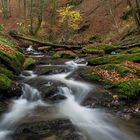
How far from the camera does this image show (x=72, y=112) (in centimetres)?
1138

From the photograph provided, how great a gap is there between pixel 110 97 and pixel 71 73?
13.6 feet

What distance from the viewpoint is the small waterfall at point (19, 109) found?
32.5ft

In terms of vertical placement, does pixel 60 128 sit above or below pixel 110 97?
below

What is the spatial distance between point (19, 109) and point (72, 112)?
1.86 metres

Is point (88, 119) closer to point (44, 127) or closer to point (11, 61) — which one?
point (44, 127)

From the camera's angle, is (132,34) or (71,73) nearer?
(71,73)

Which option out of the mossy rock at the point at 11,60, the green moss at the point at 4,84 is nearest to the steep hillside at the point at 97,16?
the mossy rock at the point at 11,60

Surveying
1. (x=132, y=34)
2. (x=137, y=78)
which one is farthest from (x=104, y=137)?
(x=132, y=34)

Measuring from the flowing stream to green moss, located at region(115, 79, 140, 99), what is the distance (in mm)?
1142

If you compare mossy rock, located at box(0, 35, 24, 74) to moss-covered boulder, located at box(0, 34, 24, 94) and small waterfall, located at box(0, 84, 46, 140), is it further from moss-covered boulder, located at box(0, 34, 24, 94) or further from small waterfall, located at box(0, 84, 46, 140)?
small waterfall, located at box(0, 84, 46, 140)

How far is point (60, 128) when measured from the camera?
9508mm

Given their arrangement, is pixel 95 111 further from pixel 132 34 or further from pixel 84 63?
pixel 132 34

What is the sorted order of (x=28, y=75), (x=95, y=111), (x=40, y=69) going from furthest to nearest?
(x=40, y=69) < (x=28, y=75) < (x=95, y=111)

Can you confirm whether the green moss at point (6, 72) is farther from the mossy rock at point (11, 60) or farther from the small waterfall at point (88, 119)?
the small waterfall at point (88, 119)
